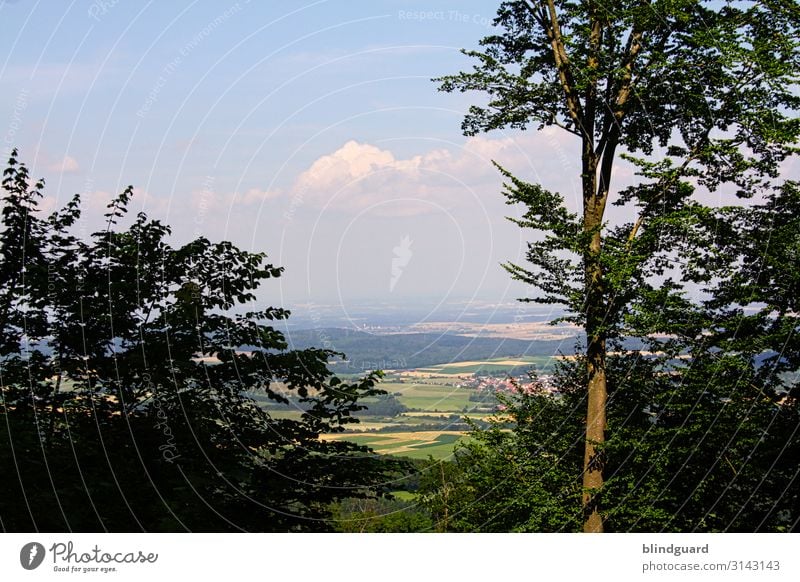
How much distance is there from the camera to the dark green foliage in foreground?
12.6 metres

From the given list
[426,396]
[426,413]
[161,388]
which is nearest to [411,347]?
[426,396]

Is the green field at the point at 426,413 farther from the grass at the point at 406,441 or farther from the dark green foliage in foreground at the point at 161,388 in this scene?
the dark green foliage in foreground at the point at 161,388

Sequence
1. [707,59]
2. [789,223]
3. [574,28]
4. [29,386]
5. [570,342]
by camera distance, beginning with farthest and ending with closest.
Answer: [570,342] < [789,223] < [574,28] < [707,59] < [29,386]

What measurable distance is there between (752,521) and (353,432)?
10.9 meters

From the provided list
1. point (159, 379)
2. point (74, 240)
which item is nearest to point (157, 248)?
point (74, 240)

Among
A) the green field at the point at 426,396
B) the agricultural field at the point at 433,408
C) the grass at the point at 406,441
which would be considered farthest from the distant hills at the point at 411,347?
the grass at the point at 406,441

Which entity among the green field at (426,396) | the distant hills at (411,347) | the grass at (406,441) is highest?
the distant hills at (411,347)

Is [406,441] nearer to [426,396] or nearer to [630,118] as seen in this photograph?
[426,396]

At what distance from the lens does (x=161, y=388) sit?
13992mm

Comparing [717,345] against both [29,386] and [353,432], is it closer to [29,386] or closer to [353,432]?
[353,432]

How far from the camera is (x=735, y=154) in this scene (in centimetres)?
1634

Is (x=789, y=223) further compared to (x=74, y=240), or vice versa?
(x=789, y=223)

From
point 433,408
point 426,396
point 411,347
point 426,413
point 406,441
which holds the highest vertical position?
point 411,347

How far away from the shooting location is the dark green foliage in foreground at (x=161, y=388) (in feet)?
41.5
